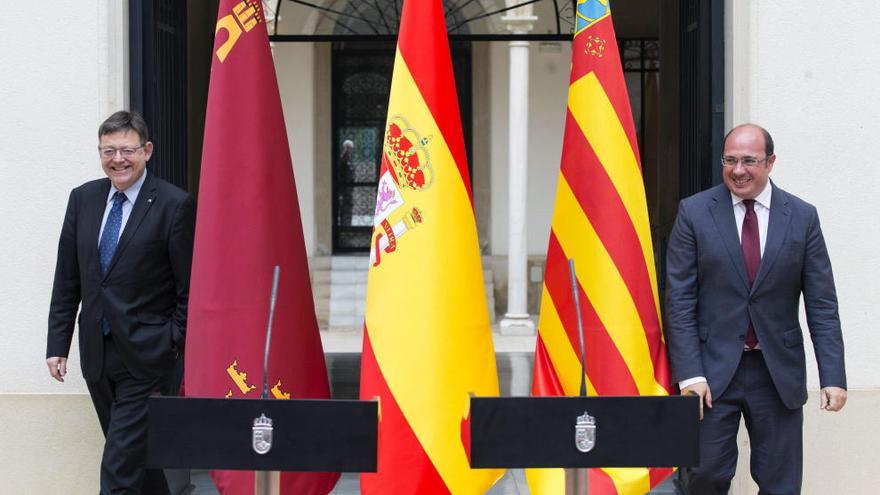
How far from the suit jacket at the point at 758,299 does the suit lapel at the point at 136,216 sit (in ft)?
6.63

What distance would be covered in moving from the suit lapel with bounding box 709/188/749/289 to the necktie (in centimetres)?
227

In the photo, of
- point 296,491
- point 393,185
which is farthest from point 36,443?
point 393,185

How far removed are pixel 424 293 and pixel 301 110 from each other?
425 inches

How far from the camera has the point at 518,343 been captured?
12.5m

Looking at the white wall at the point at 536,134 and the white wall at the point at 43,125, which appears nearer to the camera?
the white wall at the point at 43,125

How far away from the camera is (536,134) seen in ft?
48.3

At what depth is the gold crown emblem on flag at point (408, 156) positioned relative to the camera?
4.19m

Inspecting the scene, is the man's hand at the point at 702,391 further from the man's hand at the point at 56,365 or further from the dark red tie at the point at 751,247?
the man's hand at the point at 56,365

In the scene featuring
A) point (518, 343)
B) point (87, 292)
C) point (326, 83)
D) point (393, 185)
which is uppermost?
point (326, 83)

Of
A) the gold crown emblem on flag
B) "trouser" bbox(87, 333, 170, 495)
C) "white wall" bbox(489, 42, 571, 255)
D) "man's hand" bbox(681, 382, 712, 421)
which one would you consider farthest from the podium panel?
→ "white wall" bbox(489, 42, 571, 255)

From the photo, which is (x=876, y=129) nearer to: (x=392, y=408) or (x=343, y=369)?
(x=392, y=408)

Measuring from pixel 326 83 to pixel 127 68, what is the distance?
983 centimetres

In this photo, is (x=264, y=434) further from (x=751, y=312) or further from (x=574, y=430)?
(x=751, y=312)

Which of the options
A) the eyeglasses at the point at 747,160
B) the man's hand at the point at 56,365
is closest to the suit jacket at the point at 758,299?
the eyeglasses at the point at 747,160
